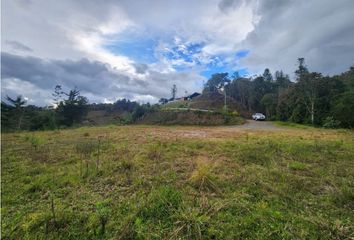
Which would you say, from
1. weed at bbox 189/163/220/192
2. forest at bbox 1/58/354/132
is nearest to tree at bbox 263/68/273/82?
forest at bbox 1/58/354/132

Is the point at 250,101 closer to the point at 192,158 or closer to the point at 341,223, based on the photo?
the point at 192,158

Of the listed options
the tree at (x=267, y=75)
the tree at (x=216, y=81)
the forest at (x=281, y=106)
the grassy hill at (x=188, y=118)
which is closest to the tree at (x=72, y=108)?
the forest at (x=281, y=106)

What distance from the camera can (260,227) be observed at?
3.02 m

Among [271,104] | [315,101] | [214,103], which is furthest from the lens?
[214,103]

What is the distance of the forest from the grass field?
68.4ft

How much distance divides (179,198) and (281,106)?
105 ft

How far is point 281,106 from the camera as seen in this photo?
31531 mm

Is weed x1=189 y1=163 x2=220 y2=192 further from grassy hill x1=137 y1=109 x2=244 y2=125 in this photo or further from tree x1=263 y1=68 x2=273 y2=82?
tree x1=263 y1=68 x2=273 y2=82

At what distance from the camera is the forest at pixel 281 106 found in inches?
923

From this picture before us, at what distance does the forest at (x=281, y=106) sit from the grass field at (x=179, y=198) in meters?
20.8

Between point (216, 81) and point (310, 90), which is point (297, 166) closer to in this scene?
point (310, 90)

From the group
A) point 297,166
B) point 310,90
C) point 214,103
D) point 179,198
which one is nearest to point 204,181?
point 179,198

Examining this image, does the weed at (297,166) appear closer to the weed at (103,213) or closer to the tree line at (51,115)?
the weed at (103,213)

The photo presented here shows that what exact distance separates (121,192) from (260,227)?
262 cm
